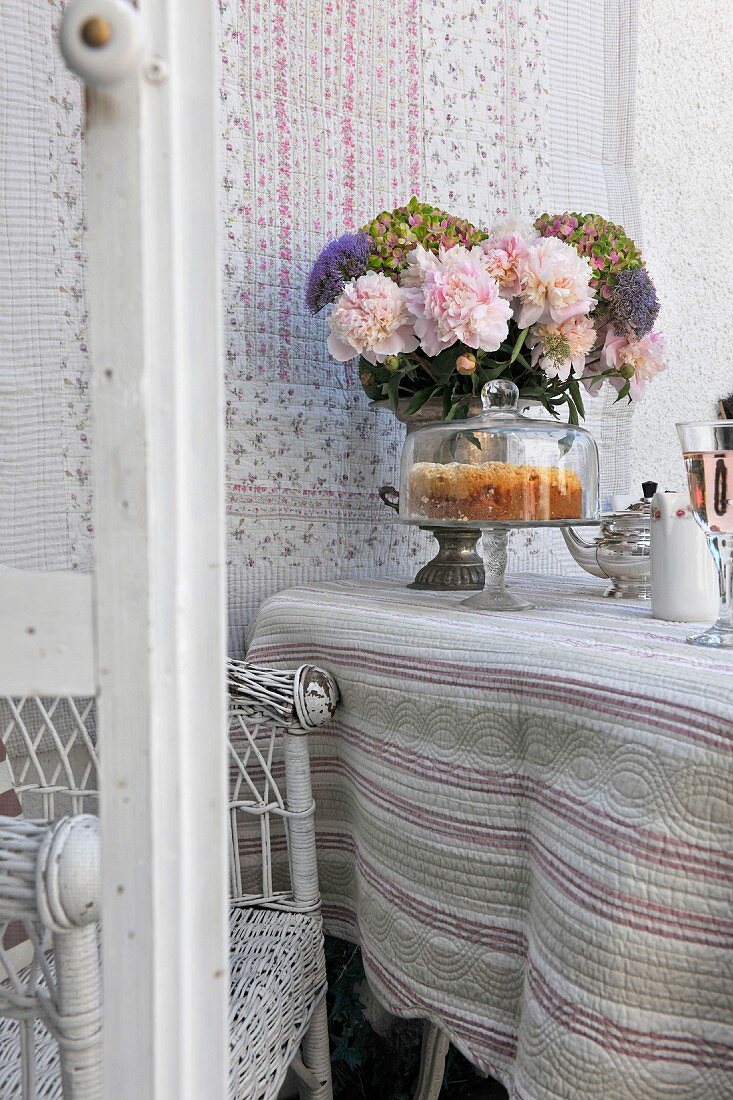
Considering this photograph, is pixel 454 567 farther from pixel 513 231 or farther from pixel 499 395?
A: pixel 513 231

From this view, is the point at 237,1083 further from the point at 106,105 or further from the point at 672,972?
the point at 106,105

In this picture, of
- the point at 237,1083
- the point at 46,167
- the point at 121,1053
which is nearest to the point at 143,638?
the point at 121,1053

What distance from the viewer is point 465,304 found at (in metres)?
1.06

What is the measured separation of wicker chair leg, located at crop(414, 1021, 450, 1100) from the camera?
1078mm

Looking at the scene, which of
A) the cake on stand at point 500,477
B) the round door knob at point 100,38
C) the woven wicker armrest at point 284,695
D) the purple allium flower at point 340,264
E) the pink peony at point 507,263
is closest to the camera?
the round door knob at point 100,38

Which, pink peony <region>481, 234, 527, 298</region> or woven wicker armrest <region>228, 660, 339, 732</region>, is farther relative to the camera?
pink peony <region>481, 234, 527, 298</region>

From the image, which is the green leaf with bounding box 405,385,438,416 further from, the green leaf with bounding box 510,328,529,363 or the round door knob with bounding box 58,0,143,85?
the round door knob with bounding box 58,0,143,85

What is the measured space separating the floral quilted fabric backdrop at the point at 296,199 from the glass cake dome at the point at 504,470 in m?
0.34

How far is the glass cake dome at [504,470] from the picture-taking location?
3.26 ft

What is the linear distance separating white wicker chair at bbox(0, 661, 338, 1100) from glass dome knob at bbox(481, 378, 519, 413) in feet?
1.28

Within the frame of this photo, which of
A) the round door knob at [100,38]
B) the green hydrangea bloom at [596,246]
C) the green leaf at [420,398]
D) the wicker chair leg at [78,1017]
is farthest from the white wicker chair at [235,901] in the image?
the green hydrangea bloom at [596,246]

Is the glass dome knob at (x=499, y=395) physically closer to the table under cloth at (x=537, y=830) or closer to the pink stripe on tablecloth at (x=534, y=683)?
the table under cloth at (x=537, y=830)

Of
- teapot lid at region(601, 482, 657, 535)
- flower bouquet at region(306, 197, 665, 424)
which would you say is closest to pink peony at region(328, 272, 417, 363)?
flower bouquet at region(306, 197, 665, 424)

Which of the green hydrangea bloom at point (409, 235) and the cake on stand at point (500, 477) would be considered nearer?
the cake on stand at point (500, 477)
